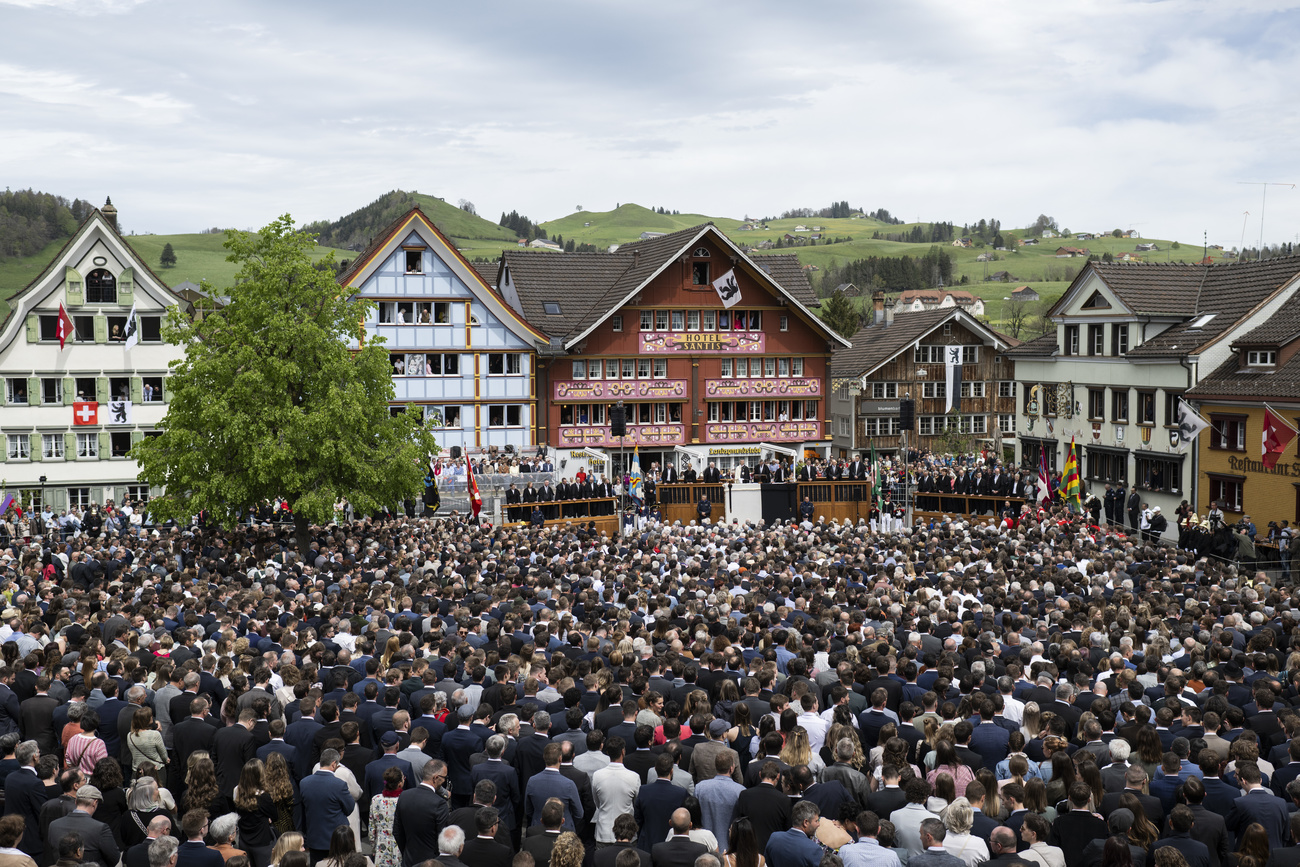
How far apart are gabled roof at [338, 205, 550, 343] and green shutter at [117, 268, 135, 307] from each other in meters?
8.62

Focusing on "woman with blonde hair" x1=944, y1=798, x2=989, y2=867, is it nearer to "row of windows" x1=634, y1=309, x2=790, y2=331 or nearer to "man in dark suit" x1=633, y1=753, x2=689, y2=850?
"man in dark suit" x1=633, y1=753, x2=689, y2=850

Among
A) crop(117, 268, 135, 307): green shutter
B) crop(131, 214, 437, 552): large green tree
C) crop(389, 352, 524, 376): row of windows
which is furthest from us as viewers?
crop(389, 352, 524, 376): row of windows

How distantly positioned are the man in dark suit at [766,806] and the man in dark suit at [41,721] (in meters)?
7.76

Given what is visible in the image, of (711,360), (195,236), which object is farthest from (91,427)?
(195,236)

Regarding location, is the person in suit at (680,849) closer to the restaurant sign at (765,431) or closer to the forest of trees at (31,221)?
the restaurant sign at (765,431)

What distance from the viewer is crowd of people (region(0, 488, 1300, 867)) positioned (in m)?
8.20

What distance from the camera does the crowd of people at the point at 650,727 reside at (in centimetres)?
820

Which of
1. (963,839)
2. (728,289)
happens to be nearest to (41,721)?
(963,839)

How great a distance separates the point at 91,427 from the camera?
Answer: 4541 cm

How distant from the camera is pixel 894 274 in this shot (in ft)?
546

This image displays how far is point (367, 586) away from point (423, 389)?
30814 mm

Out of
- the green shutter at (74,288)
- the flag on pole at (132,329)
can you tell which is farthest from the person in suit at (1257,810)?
the green shutter at (74,288)

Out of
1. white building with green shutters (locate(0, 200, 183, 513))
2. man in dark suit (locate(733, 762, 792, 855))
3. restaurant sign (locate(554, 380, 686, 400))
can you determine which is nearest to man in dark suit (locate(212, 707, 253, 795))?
man in dark suit (locate(733, 762, 792, 855))

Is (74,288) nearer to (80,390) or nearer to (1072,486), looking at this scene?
(80,390)
